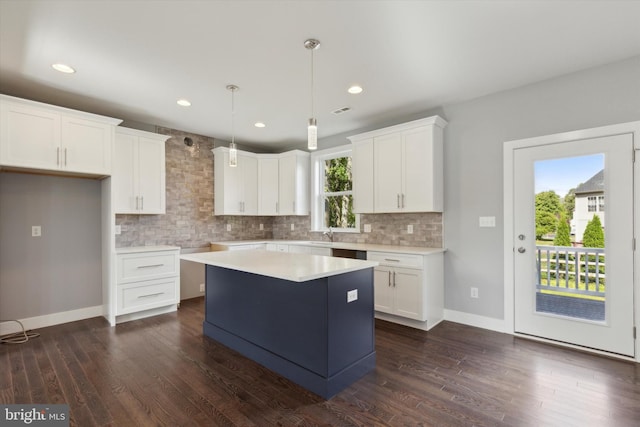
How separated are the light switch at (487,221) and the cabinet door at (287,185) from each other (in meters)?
2.95

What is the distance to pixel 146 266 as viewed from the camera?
3936 mm

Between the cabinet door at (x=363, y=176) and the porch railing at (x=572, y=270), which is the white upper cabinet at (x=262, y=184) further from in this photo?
the porch railing at (x=572, y=270)

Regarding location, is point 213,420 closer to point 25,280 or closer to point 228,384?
point 228,384

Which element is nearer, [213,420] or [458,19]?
[213,420]

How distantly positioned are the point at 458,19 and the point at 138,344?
3.99 m

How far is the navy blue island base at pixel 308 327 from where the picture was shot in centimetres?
225

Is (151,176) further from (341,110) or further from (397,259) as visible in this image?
(397,259)

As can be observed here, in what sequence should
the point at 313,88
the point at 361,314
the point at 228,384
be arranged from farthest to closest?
1. the point at 313,88
2. the point at 361,314
3. the point at 228,384

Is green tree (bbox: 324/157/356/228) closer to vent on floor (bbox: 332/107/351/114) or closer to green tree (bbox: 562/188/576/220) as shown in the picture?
vent on floor (bbox: 332/107/351/114)

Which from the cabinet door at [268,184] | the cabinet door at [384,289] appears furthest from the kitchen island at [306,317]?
the cabinet door at [268,184]

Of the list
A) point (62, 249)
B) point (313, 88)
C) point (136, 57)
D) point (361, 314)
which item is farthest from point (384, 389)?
point (62, 249)

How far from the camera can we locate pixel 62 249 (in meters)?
3.75

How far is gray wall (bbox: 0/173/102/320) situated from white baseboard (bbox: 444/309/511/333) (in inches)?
177

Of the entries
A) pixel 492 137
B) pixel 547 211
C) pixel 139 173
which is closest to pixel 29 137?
pixel 139 173
